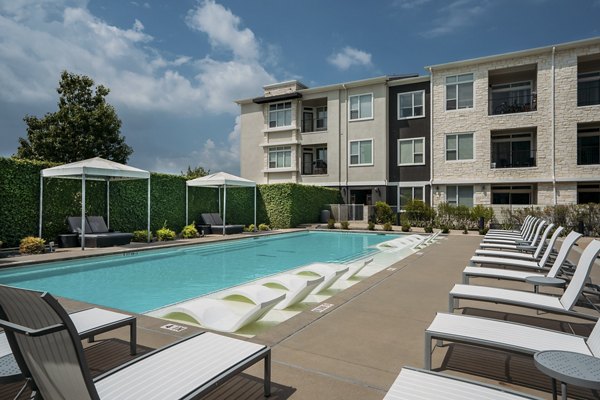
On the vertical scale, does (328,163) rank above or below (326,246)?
above

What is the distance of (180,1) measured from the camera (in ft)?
50.8

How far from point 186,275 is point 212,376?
717 cm

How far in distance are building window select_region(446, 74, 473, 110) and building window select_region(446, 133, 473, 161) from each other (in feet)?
6.30

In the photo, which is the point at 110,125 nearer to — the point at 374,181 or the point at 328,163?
the point at 328,163

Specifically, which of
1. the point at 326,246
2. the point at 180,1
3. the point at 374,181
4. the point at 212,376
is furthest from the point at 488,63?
the point at 212,376

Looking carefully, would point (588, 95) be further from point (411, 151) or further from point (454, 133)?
point (411, 151)

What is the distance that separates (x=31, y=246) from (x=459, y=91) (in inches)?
951

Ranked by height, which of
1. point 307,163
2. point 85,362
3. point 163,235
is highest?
point 307,163

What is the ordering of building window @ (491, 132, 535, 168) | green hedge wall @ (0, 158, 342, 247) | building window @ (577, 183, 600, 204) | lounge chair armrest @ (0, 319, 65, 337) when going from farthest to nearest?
1. building window @ (491, 132, 535, 168)
2. building window @ (577, 183, 600, 204)
3. green hedge wall @ (0, 158, 342, 247)
4. lounge chair armrest @ (0, 319, 65, 337)

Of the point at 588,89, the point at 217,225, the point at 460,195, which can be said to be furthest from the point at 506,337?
the point at 588,89

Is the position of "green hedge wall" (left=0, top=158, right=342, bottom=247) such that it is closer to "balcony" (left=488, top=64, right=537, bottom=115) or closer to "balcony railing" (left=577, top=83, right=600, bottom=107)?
"balcony" (left=488, top=64, right=537, bottom=115)

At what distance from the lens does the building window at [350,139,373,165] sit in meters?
26.9

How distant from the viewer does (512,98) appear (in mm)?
23516

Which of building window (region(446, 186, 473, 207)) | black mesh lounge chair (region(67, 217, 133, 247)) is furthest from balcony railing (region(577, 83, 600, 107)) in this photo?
black mesh lounge chair (region(67, 217, 133, 247))
